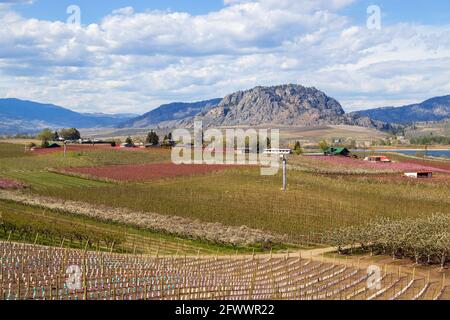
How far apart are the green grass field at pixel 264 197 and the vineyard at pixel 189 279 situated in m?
9.88

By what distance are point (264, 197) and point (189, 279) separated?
30.3m

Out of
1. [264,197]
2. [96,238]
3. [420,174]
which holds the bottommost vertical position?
[96,238]

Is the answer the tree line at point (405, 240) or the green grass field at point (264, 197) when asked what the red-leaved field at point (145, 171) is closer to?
the green grass field at point (264, 197)

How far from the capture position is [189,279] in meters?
23.0

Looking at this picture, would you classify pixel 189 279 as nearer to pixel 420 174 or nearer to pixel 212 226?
pixel 212 226

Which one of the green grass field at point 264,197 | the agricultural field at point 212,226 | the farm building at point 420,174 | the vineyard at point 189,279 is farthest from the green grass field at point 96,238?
the farm building at point 420,174

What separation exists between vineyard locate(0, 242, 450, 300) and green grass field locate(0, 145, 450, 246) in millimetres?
9877

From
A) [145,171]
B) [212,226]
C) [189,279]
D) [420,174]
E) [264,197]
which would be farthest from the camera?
[145,171]

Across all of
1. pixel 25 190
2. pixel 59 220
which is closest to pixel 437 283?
pixel 59 220

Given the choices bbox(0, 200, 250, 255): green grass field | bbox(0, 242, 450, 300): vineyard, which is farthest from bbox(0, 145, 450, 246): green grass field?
bbox(0, 242, 450, 300): vineyard

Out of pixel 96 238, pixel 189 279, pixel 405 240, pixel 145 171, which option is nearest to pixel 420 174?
pixel 145 171

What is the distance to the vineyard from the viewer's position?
64.6 ft

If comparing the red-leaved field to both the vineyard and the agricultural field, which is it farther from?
the vineyard
